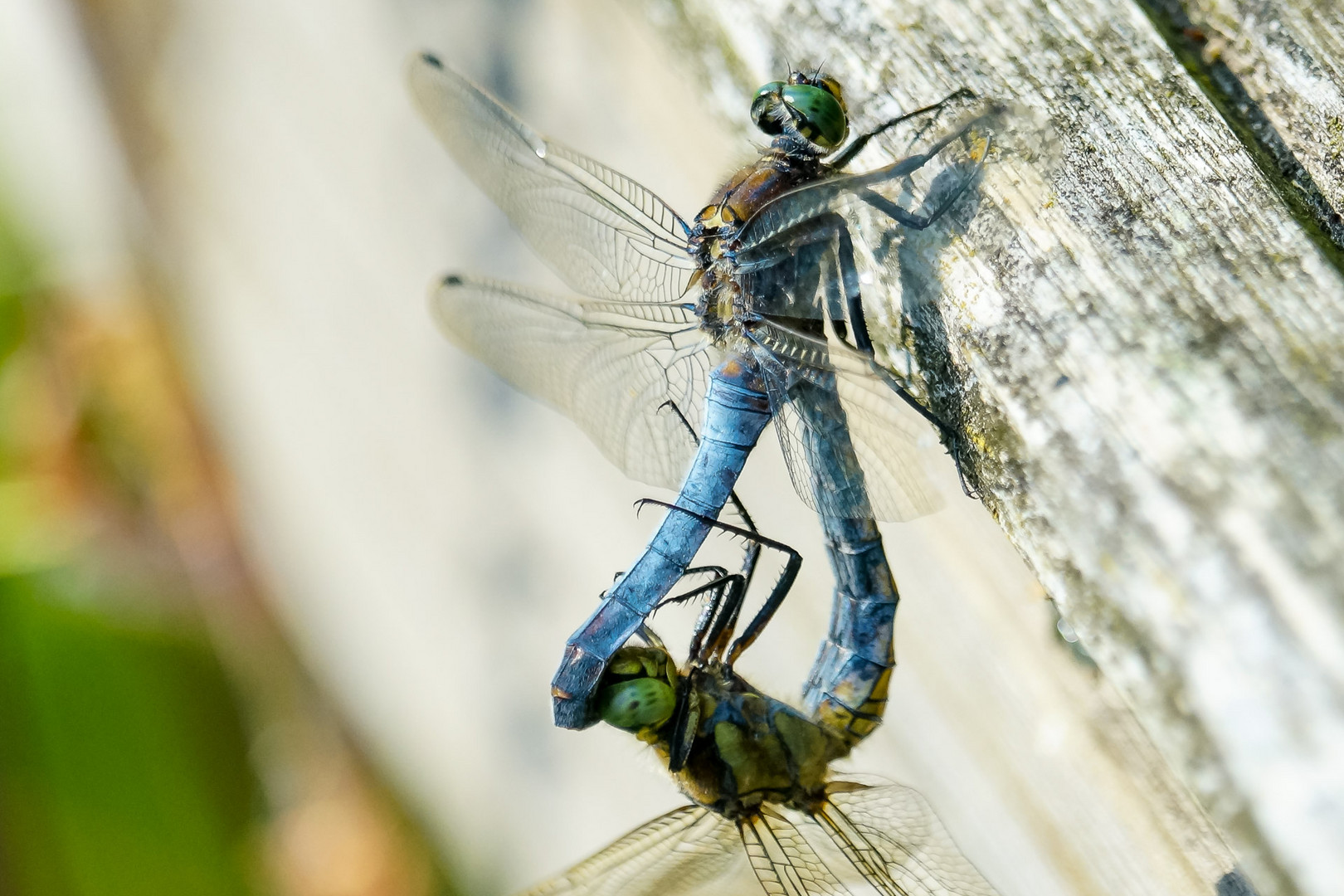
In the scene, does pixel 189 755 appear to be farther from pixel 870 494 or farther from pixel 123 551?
pixel 870 494

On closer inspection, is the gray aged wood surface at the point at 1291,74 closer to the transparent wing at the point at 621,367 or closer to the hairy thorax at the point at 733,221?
the hairy thorax at the point at 733,221

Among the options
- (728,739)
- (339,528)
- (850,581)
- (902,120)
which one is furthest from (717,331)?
(339,528)

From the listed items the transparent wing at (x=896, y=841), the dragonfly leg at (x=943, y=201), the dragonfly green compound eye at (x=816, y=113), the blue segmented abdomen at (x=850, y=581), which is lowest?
the transparent wing at (x=896, y=841)

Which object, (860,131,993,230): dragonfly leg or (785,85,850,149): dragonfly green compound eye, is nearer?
(860,131,993,230): dragonfly leg

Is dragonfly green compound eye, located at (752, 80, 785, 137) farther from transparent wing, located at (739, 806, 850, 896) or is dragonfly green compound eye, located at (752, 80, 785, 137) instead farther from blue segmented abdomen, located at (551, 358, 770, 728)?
transparent wing, located at (739, 806, 850, 896)

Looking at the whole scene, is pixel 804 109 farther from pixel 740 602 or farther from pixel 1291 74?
pixel 740 602

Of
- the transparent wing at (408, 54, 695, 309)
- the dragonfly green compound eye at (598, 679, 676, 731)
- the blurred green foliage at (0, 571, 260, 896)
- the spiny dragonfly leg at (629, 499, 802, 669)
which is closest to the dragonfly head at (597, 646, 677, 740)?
the dragonfly green compound eye at (598, 679, 676, 731)

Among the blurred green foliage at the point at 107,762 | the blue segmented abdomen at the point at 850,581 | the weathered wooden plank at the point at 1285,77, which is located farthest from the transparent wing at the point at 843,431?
the blurred green foliage at the point at 107,762

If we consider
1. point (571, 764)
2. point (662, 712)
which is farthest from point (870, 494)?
point (571, 764)
